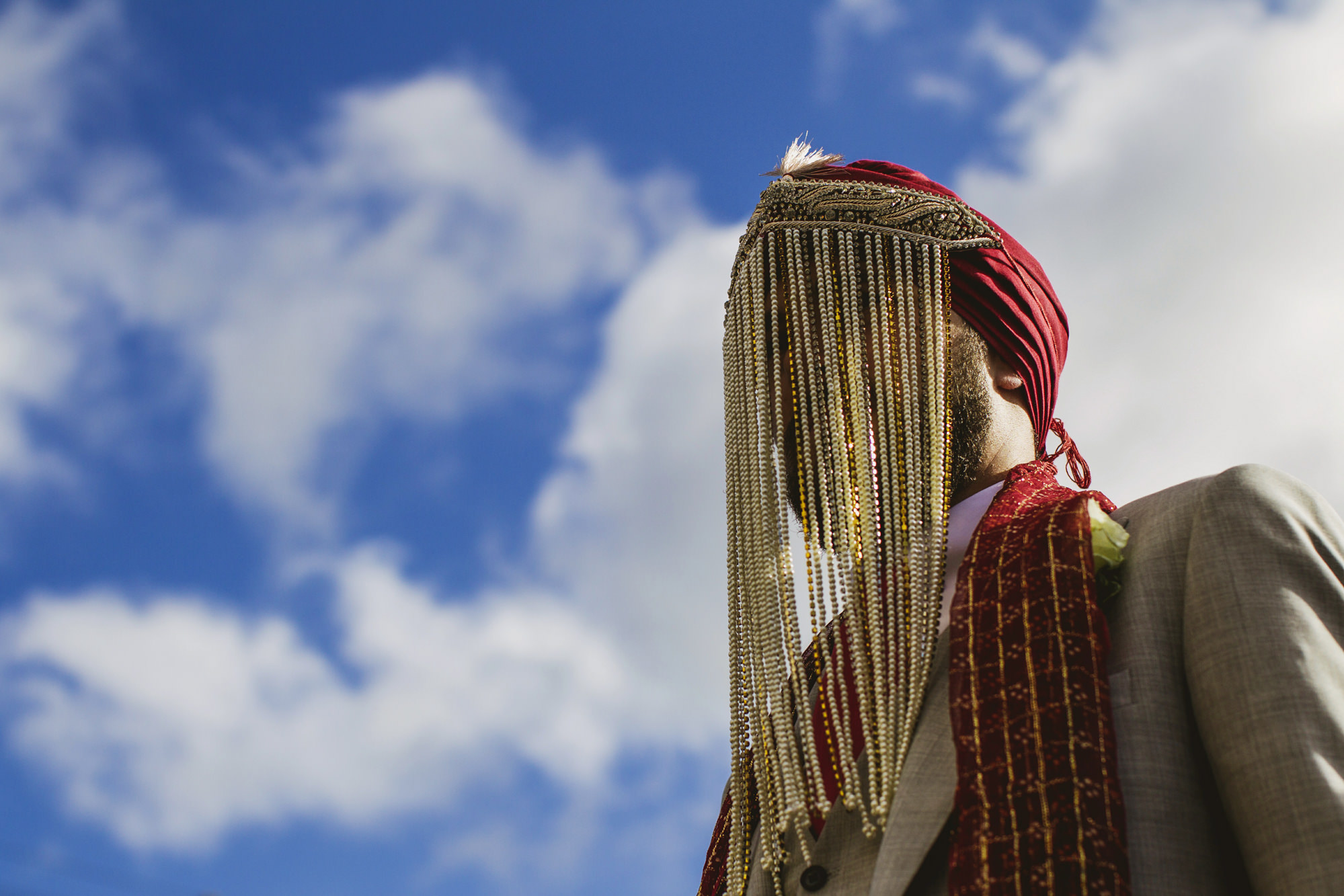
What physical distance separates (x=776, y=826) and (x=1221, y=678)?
3.68 ft

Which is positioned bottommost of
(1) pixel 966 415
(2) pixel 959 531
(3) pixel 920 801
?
(3) pixel 920 801

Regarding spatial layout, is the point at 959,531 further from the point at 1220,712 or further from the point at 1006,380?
the point at 1220,712

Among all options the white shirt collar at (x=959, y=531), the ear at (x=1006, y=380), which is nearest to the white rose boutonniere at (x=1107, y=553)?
the white shirt collar at (x=959, y=531)

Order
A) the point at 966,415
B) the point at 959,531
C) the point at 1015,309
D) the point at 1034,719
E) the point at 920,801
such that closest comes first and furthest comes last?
the point at 1034,719
the point at 920,801
the point at 959,531
the point at 966,415
the point at 1015,309

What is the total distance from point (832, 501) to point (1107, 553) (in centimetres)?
78

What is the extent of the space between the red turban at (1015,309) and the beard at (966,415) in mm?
132

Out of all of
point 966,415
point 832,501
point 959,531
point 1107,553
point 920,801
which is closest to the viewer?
point 920,801

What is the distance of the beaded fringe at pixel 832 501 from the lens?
259 centimetres

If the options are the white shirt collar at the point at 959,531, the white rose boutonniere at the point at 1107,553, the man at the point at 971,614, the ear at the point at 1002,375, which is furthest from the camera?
the ear at the point at 1002,375

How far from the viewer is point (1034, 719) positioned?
2.11 m

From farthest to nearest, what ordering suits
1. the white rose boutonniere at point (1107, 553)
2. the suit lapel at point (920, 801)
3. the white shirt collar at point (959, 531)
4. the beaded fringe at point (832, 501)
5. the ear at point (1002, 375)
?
the ear at point (1002, 375)
the white shirt collar at point (959, 531)
the beaded fringe at point (832, 501)
the white rose boutonniere at point (1107, 553)
the suit lapel at point (920, 801)

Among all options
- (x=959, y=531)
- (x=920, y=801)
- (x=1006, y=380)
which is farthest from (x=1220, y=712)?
(x=1006, y=380)

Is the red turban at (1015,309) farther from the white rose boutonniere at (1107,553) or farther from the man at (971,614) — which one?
the white rose boutonniere at (1107,553)

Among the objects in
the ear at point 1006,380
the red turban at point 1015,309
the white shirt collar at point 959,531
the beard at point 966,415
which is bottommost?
the white shirt collar at point 959,531
